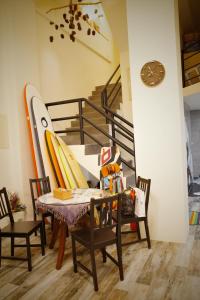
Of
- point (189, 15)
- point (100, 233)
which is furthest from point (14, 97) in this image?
point (189, 15)

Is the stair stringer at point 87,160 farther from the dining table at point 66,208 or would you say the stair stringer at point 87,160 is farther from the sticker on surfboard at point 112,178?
the dining table at point 66,208

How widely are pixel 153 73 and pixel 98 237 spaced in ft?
6.82

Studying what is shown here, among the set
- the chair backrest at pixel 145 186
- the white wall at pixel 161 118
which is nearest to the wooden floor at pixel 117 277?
the white wall at pixel 161 118

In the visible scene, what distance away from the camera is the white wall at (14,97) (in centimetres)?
397

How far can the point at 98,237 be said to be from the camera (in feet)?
7.77

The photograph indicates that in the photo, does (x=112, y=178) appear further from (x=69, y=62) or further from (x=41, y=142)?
(x=69, y=62)

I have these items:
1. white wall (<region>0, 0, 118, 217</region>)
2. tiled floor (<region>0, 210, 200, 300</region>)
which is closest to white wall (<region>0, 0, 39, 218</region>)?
white wall (<region>0, 0, 118, 217</region>)

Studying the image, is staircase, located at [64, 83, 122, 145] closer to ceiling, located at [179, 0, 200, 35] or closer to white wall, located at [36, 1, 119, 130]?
white wall, located at [36, 1, 119, 130]

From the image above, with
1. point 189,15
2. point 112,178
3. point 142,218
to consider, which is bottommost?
point 142,218

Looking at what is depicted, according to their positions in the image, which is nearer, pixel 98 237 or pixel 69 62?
pixel 98 237

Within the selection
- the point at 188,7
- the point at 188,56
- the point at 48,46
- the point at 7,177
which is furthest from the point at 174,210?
the point at 188,7

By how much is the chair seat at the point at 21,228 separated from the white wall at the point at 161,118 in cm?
152

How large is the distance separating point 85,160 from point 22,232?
1.75 meters

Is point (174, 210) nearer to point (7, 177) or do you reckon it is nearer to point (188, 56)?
point (7, 177)
